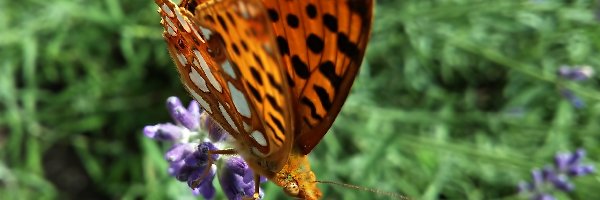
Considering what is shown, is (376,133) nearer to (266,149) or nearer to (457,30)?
(457,30)

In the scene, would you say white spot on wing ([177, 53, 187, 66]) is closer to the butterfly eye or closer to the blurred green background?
the butterfly eye

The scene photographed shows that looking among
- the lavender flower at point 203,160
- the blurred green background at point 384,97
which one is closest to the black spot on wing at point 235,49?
the lavender flower at point 203,160

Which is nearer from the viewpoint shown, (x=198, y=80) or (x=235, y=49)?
(x=235, y=49)

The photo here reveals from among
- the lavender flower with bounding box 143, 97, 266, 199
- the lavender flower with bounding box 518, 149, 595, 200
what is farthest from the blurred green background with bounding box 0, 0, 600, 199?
the lavender flower with bounding box 143, 97, 266, 199

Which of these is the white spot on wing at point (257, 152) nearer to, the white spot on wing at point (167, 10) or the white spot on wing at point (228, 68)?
the white spot on wing at point (228, 68)

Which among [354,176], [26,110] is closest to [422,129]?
[354,176]

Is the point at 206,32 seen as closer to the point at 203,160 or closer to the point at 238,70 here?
the point at 238,70

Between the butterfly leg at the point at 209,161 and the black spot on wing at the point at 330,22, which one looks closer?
the black spot on wing at the point at 330,22

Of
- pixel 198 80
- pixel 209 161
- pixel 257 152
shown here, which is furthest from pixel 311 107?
pixel 209 161
